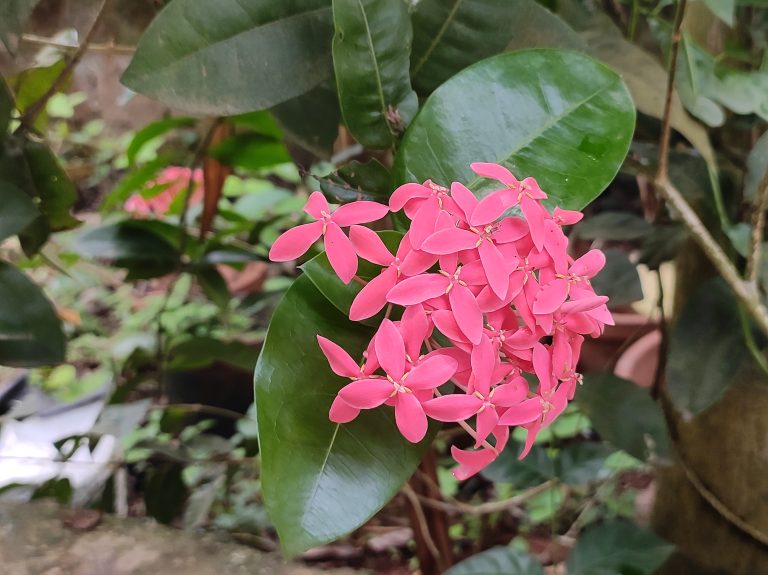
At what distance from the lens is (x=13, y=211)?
60 cm

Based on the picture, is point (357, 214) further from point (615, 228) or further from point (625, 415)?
point (615, 228)

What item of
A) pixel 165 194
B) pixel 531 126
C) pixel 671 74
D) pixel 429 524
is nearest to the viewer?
pixel 531 126

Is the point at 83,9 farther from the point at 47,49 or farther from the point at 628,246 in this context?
the point at 628,246

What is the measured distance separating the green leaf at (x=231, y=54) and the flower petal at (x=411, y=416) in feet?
0.94

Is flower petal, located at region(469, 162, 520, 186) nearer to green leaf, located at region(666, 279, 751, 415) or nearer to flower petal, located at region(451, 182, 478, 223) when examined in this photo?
flower petal, located at region(451, 182, 478, 223)

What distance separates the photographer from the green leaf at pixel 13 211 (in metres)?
0.59

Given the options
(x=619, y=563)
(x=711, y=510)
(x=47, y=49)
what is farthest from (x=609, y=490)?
(x=47, y=49)

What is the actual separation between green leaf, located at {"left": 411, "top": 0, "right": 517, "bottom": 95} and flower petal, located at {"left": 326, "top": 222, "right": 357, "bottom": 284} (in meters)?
0.24

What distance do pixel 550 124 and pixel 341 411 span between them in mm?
252

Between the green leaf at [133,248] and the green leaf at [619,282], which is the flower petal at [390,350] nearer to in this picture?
the green leaf at [619,282]

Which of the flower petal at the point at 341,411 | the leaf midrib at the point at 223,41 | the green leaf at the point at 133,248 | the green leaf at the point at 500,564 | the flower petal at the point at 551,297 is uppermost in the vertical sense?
the leaf midrib at the point at 223,41

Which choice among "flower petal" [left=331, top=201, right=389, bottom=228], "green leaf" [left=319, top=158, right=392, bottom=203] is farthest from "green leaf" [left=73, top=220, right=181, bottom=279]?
"flower petal" [left=331, top=201, right=389, bottom=228]

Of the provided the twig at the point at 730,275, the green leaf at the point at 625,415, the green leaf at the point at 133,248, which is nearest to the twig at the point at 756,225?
the twig at the point at 730,275

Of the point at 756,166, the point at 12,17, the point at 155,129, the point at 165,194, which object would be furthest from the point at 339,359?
the point at 165,194
